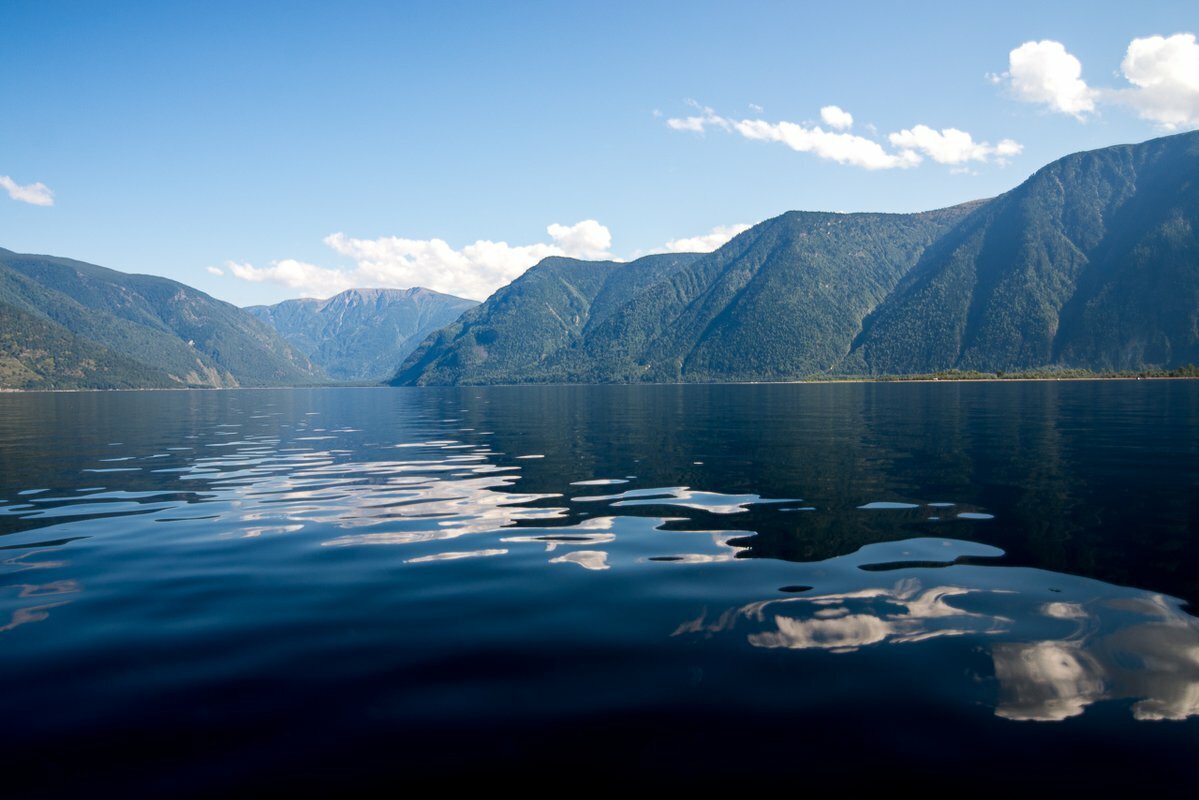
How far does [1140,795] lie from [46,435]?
272 ft

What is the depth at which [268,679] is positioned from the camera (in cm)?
1096

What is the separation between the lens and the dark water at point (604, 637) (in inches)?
338

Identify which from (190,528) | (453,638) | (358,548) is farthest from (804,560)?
(190,528)

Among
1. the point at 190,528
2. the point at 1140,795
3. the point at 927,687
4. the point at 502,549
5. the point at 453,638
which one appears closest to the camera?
the point at 1140,795

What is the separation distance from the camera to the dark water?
28.1ft

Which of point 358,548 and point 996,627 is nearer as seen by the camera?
point 996,627

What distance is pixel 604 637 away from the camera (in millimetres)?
12609

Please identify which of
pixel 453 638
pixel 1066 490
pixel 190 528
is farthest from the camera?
pixel 1066 490

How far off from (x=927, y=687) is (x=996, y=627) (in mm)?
3452

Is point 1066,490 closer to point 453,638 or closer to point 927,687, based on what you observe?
point 927,687

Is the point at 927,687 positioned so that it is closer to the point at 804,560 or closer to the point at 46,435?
the point at 804,560

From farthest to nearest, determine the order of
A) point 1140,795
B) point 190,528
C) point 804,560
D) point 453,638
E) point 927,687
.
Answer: point 190,528 < point 804,560 < point 453,638 < point 927,687 < point 1140,795

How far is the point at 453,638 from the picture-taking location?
12.6 meters

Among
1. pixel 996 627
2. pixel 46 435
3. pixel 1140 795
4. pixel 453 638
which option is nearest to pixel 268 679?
pixel 453 638
